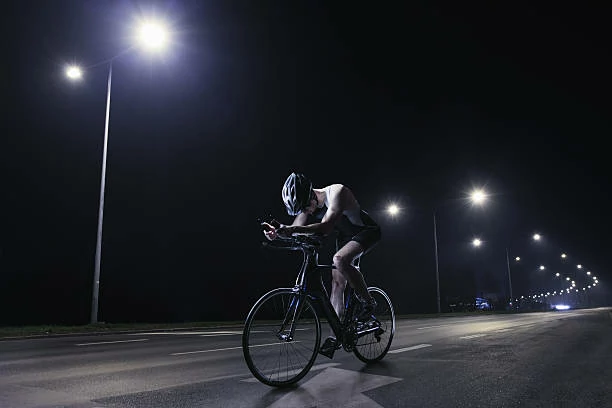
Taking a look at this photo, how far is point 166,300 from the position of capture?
104 ft

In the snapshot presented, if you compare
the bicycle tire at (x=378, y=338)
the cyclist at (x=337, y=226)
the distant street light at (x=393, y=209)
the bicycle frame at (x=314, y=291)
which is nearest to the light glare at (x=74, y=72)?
the cyclist at (x=337, y=226)

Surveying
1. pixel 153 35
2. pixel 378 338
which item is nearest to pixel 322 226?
pixel 378 338

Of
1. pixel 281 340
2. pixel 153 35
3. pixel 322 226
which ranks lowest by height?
pixel 281 340

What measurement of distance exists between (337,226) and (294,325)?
124 cm

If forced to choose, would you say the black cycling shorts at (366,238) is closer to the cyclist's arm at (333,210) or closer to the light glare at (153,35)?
→ the cyclist's arm at (333,210)

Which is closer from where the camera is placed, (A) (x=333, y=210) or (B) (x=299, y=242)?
(B) (x=299, y=242)

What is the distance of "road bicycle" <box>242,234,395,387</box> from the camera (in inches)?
162

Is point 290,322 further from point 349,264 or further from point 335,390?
point 349,264

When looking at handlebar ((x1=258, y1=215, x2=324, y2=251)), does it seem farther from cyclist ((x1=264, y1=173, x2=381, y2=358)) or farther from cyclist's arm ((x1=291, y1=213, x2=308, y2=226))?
cyclist's arm ((x1=291, y1=213, x2=308, y2=226))

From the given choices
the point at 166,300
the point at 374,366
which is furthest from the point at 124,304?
the point at 374,366

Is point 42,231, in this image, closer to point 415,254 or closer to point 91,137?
point 91,137

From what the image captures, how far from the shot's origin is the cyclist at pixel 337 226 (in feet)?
14.9

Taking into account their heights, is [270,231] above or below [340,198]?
below

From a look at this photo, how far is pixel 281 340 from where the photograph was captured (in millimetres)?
4418
